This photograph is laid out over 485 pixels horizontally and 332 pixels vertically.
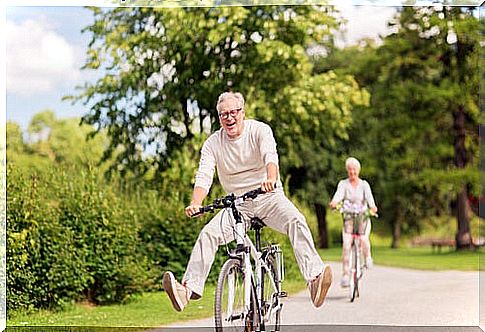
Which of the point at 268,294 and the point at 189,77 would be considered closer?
the point at 268,294

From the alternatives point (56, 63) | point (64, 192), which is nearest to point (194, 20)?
point (56, 63)

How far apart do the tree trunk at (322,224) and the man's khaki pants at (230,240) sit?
35.0ft

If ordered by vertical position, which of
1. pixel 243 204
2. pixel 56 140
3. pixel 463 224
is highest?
pixel 56 140

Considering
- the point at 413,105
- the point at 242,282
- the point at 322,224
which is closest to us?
the point at 242,282

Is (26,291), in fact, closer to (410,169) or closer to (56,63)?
(56,63)

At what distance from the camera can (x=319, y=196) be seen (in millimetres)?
16500

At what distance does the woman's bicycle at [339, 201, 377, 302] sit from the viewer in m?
8.91

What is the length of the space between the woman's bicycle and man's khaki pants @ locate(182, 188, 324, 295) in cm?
278

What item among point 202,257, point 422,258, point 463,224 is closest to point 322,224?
point 463,224

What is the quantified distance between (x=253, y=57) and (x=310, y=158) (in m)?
Result: 4.49

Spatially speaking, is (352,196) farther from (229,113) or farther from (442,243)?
(442,243)

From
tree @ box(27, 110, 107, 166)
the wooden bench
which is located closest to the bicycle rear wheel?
tree @ box(27, 110, 107, 166)

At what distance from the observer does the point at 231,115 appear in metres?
6.18

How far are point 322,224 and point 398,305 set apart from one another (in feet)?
25.7
